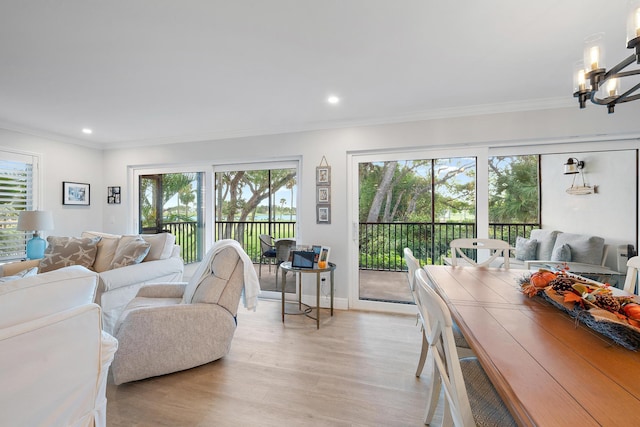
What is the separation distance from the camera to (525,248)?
10.2 ft

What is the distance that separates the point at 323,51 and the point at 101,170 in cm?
452

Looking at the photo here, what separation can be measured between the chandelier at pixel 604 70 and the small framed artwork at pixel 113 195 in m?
5.61

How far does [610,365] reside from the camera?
88 cm

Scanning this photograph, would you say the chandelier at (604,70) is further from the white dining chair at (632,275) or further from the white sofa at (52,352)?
the white sofa at (52,352)

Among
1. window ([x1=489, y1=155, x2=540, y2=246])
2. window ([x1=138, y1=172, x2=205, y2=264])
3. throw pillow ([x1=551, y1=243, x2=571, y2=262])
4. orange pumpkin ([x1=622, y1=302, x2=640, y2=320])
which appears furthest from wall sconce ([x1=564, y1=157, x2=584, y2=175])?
window ([x1=138, y1=172, x2=205, y2=264])

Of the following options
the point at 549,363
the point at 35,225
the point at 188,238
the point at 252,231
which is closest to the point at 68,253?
the point at 35,225

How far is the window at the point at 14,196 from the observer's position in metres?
3.55

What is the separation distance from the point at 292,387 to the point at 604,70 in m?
2.47

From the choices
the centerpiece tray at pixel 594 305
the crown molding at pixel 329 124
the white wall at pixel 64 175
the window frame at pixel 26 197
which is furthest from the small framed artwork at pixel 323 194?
the window frame at pixel 26 197

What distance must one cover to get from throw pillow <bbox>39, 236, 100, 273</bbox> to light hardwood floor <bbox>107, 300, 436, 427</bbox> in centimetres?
179

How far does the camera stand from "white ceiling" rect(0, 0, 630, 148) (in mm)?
1612

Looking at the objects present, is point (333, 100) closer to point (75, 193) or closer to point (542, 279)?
point (542, 279)

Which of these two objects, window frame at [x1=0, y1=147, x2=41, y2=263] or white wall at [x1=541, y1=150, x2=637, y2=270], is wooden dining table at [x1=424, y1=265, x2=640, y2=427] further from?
window frame at [x1=0, y1=147, x2=41, y2=263]

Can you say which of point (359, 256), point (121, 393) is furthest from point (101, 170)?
point (359, 256)
